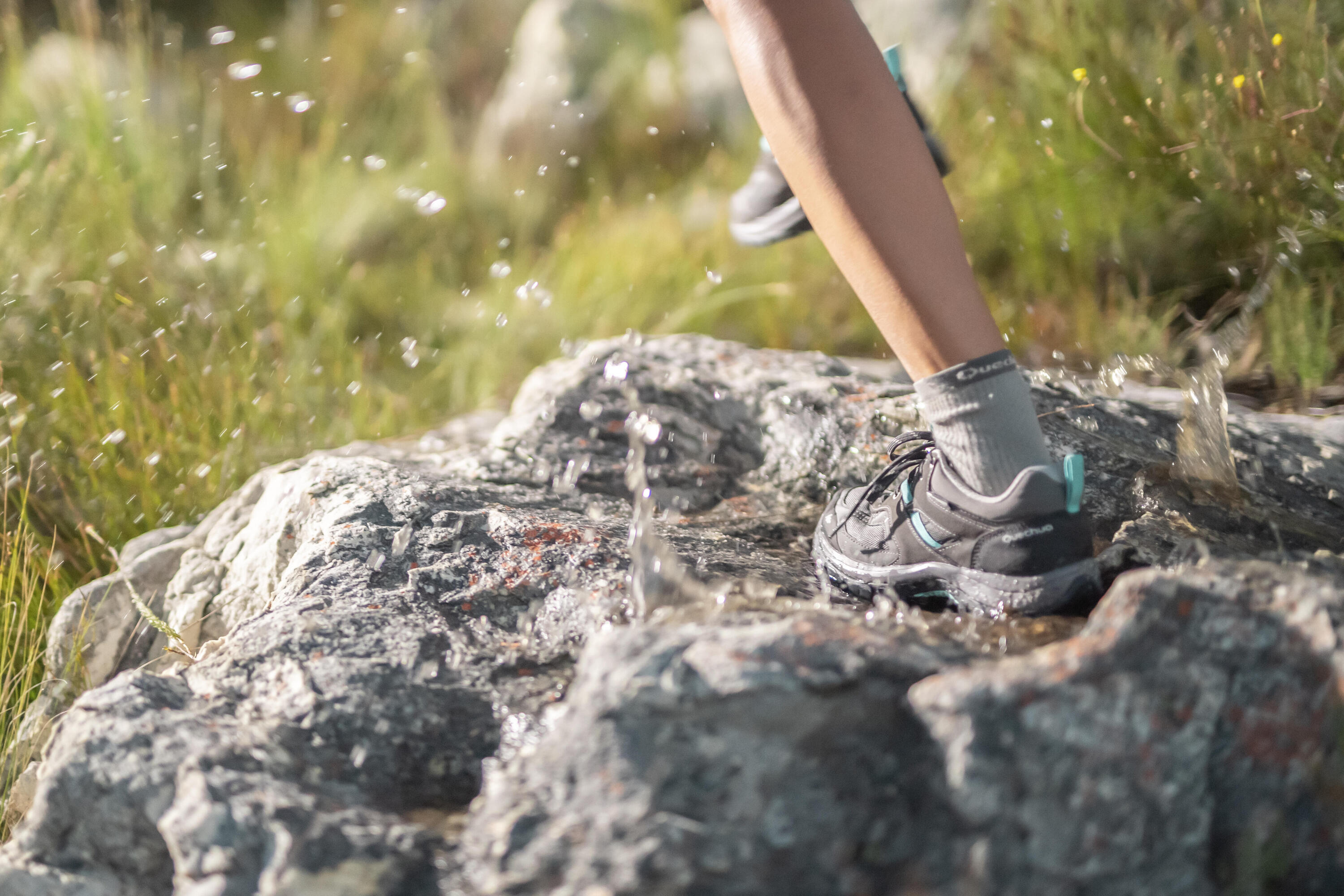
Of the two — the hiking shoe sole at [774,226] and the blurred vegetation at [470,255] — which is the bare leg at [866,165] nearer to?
the hiking shoe sole at [774,226]

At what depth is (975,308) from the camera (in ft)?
4.15

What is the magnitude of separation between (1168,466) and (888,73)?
97 centimetres

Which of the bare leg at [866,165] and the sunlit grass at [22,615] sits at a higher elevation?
the bare leg at [866,165]

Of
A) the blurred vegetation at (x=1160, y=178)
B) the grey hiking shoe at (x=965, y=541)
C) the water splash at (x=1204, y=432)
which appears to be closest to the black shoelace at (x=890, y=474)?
the grey hiking shoe at (x=965, y=541)

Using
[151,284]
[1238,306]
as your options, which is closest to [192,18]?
[151,284]

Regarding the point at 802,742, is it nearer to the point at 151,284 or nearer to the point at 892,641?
the point at 892,641

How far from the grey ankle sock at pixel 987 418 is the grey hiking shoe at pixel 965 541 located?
1.1 inches

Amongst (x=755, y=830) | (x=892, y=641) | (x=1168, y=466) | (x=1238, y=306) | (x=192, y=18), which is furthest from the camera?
(x=192, y=18)

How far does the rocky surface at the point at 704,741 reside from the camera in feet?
3.08

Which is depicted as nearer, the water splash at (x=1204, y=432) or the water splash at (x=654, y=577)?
the water splash at (x=654, y=577)

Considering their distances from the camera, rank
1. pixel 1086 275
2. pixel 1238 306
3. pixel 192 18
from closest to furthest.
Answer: pixel 1238 306 → pixel 1086 275 → pixel 192 18

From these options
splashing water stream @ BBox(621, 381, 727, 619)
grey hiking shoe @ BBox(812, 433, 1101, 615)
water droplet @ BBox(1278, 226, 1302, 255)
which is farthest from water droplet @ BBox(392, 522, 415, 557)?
water droplet @ BBox(1278, 226, 1302, 255)

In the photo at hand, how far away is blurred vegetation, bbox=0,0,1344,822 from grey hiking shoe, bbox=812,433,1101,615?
145 centimetres

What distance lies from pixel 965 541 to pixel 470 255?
4.15 m
